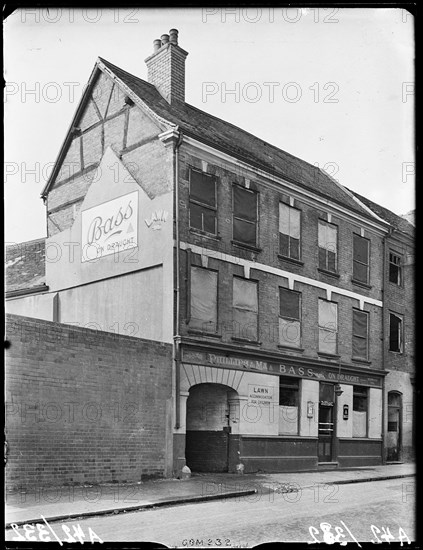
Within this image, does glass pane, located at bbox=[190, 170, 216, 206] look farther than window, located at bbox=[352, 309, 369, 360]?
Yes

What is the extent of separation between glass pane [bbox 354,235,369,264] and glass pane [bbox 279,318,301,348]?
1.49 m

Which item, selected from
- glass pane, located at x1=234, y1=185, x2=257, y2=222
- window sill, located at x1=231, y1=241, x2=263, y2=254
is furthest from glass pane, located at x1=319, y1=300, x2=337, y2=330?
glass pane, located at x1=234, y1=185, x2=257, y2=222

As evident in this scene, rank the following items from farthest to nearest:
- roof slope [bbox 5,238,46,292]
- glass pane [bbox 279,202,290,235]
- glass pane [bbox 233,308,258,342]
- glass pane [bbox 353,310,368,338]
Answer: glass pane [bbox 279,202,290,235] < glass pane [bbox 233,308,258,342] < glass pane [bbox 353,310,368,338] < roof slope [bbox 5,238,46,292]

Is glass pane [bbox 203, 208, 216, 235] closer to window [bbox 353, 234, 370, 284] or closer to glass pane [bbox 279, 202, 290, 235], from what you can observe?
glass pane [bbox 279, 202, 290, 235]

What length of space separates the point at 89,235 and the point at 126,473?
4101 mm

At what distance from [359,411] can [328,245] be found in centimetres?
286

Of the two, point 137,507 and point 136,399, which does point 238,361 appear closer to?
point 136,399

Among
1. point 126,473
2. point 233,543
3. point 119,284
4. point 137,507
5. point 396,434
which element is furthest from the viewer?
point 126,473

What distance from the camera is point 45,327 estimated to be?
9766 mm

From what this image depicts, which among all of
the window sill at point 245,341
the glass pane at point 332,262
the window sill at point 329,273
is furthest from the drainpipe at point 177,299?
the glass pane at point 332,262

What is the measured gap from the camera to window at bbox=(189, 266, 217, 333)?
10.6m

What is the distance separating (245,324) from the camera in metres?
10.6

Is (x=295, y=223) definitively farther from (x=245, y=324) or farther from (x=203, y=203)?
(x=245, y=324)

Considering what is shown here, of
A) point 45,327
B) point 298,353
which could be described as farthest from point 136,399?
point 298,353
